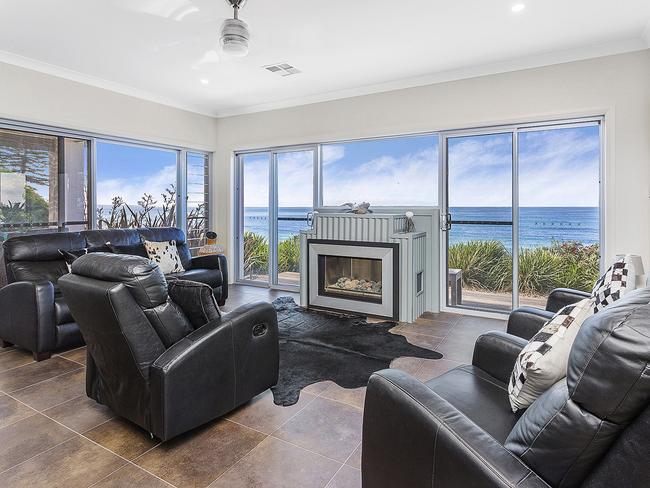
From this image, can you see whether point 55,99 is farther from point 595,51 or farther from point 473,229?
point 595,51

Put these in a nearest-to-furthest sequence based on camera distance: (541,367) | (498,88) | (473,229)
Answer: (541,367)
(498,88)
(473,229)

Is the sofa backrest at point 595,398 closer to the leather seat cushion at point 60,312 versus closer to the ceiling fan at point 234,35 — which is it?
the ceiling fan at point 234,35

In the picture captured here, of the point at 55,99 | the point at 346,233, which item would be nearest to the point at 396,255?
the point at 346,233

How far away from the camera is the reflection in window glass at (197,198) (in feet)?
21.1

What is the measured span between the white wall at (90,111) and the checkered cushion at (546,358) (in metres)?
5.07

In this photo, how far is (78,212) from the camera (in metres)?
4.96

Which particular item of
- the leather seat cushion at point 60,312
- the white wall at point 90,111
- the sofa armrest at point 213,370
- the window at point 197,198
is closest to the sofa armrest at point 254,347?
the sofa armrest at point 213,370

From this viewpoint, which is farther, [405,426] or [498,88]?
[498,88]

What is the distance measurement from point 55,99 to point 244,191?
2819 mm

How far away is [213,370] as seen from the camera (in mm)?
2172

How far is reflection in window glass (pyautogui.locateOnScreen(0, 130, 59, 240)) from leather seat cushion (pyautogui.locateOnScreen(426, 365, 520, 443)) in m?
4.63

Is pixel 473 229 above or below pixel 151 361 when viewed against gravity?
above

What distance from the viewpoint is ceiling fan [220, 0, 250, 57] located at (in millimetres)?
2902

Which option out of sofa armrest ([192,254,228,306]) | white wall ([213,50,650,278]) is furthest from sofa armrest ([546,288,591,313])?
sofa armrest ([192,254,228,306])
